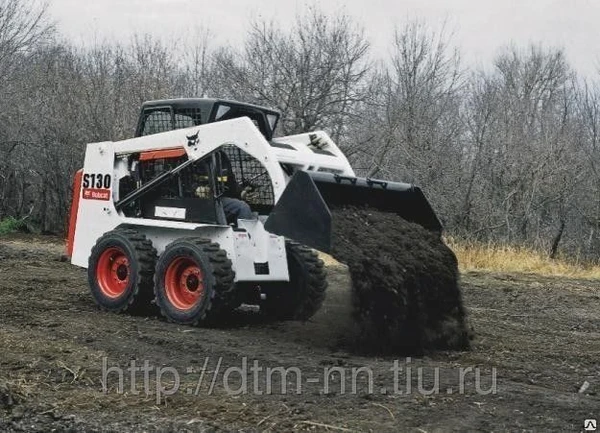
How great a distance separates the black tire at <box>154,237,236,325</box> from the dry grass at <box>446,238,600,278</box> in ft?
25.1

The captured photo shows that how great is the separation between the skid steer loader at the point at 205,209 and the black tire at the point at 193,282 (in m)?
0.01

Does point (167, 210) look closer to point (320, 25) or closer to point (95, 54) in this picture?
point (320, 25)

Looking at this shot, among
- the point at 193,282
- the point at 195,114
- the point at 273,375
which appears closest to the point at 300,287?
the point at 193,282

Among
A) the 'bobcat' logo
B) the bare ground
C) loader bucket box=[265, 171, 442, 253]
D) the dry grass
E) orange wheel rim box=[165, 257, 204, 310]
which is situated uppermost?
the 'bobcat' logo

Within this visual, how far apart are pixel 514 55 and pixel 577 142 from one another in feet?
48.6

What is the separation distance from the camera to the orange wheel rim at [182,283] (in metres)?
8.21

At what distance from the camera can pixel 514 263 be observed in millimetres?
15477

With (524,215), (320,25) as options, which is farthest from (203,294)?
(320,25)

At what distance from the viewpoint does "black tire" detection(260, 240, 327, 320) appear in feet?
28.7

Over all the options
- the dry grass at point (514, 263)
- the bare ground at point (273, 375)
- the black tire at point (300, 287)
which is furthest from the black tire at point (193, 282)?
the dry grass at point (514, 263)

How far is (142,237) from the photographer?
8.77 metres

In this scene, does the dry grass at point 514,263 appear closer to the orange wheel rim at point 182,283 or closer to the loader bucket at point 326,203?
the loader bucket at point 326,203

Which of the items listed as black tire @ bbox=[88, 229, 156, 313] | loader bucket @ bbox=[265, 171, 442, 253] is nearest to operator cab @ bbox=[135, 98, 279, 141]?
black tire @ bbox=[88, 229, 156, 313]

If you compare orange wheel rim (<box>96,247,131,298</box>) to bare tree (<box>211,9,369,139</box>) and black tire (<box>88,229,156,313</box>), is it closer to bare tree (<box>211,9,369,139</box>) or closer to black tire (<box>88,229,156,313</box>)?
black tire (<box>88,229,156,313</box>)
